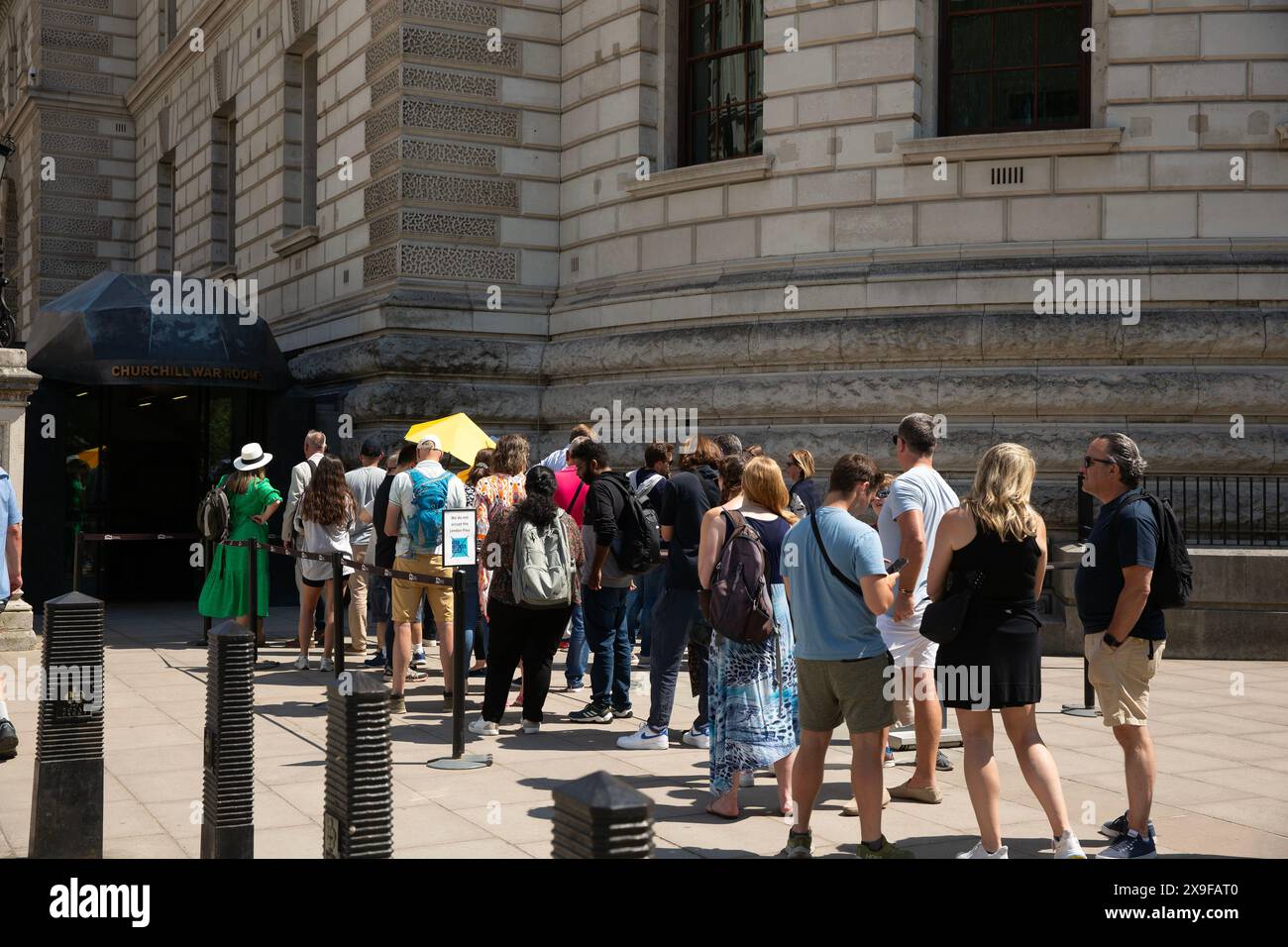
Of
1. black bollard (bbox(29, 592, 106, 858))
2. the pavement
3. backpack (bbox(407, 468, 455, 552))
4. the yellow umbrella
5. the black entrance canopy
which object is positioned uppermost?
the black entrance canopy

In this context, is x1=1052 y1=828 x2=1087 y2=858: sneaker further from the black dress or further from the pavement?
the black dress

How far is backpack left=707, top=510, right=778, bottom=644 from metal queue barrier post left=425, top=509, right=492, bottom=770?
67.2 inches

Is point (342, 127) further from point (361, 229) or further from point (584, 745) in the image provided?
point (584, 745)

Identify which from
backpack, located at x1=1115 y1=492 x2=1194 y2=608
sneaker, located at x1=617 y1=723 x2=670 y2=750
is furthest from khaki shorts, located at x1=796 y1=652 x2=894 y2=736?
sneaker, located at x1=617 y1=723 x2=670 y2=750

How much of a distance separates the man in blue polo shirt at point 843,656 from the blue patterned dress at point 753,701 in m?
0.74

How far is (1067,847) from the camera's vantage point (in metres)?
5.79

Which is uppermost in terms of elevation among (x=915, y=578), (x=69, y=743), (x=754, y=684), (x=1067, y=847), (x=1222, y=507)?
(x=1222, y=507)

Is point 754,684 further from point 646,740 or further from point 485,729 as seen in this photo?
point 485,729

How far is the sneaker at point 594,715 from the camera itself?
938cm

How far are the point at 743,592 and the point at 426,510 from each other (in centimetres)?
355

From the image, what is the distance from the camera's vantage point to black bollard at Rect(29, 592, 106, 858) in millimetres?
5848

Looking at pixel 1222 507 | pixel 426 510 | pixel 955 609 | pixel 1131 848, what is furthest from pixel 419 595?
pixel 1222 507

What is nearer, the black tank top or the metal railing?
the black tank top

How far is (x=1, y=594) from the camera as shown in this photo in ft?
27.0
